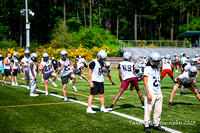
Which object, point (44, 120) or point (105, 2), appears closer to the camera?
point (44, 120)

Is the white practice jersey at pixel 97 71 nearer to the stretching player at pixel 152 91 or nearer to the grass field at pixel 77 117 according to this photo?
the grass field at pixel 77 117

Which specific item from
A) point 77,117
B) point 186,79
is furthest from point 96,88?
point 186,79

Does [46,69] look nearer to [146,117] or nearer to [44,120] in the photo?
[44,120]

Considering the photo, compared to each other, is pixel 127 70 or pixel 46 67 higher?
pixel 127 70

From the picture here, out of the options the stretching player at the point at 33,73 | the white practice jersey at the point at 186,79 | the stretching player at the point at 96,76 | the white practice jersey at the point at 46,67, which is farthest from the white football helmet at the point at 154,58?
the white practice jersey at the point at 46,67

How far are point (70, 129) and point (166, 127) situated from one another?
2.32 meters

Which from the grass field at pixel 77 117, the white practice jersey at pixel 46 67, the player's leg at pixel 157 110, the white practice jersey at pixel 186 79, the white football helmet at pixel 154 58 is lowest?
the grass field at pixel 77 117

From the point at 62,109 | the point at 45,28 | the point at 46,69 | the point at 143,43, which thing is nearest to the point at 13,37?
the point at 45,28

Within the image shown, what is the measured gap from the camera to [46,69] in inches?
470

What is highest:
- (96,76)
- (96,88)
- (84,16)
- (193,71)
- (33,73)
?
(84,16)

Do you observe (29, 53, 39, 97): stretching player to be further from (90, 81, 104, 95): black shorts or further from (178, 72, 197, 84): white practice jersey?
(178, 72, 197, 84): white practice jersey

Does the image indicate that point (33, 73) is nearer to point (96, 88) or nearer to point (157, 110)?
point (96, 88)

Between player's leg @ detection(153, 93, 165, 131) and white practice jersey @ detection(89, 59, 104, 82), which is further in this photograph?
white practice jersey @ detection(89, 59, 104, 82)

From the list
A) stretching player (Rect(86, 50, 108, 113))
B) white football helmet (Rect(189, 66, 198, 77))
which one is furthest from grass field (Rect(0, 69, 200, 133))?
white football helmet (Rect(189, 66, 198, 77))
